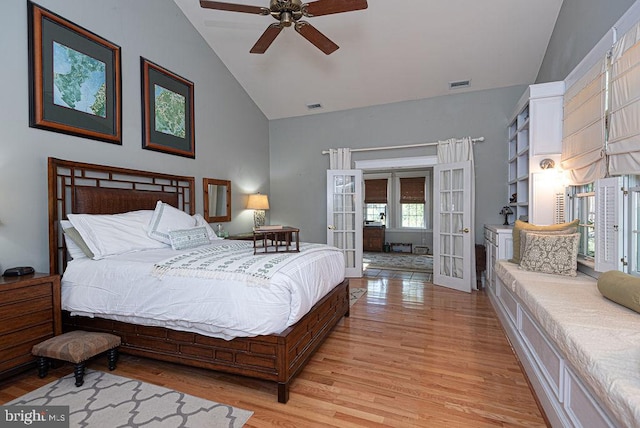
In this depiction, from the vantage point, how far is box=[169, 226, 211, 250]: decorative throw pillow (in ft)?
9.82

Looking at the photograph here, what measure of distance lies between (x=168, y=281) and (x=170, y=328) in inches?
14.5

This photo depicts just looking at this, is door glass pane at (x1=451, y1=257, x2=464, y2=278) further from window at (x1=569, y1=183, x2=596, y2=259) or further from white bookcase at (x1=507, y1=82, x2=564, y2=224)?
window at (x1=569, y1=183, x2=596, y2=259)

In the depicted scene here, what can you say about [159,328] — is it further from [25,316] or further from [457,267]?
[457,267]

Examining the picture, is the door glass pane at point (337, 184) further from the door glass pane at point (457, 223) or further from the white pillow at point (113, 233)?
the white pillow at point (113, 233)

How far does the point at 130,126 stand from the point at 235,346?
9.39ft

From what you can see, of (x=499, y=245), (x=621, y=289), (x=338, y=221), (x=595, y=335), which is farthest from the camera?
(x=338, y=221)

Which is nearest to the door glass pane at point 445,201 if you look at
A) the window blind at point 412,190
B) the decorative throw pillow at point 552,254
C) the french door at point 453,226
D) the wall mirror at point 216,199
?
the french door at point 453,226

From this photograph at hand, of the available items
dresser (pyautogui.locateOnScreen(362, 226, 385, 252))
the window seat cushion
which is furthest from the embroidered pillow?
dresser (pyautogui.locateOnScreen(362, 226, 385, 252))

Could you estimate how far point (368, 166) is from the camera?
5.61m

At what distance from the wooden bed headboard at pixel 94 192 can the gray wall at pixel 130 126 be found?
11 cm

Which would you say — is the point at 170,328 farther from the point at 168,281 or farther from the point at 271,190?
the point at 271,190

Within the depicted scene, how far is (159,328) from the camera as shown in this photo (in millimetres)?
2281

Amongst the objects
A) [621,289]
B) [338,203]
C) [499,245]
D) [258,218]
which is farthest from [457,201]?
[258,218]

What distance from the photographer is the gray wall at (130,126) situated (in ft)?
8.18
